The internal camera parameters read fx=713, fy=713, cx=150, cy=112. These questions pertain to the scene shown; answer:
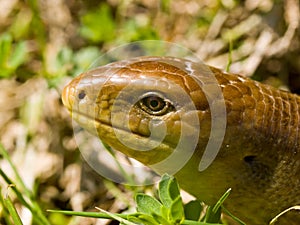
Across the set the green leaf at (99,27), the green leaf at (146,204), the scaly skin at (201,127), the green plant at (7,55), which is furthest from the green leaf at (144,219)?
the green leaf at (99,27)

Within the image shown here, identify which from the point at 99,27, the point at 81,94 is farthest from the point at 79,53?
the point at 81,94

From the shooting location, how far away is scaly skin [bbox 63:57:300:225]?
235 cm

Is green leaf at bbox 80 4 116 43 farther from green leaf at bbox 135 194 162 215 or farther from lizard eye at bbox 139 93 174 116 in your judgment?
green leaf at bbox 135 194 162 215

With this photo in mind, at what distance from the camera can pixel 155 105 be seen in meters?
2.40

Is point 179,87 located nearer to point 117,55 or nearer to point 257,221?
point 257,221

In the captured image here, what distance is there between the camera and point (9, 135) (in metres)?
3.42

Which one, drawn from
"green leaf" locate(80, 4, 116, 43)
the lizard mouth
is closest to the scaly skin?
the lizard mouth

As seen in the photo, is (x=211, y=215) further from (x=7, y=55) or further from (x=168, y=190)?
(x=7, y=55)

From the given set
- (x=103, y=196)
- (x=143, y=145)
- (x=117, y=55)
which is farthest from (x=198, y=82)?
(x=117, y=55)

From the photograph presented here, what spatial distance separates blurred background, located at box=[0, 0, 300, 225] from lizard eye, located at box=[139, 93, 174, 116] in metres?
0.54

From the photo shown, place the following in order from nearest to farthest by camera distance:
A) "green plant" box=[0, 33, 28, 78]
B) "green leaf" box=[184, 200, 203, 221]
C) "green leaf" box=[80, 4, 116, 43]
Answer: "green leaf" box=[184, 200, 203, 221], "green plant" box=[0, 33, 28, 78], "green leaf" box=[80, 4, 116, 43]

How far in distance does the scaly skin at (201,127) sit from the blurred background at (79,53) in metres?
0.49

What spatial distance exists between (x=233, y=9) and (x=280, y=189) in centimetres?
183

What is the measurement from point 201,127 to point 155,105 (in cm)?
17
